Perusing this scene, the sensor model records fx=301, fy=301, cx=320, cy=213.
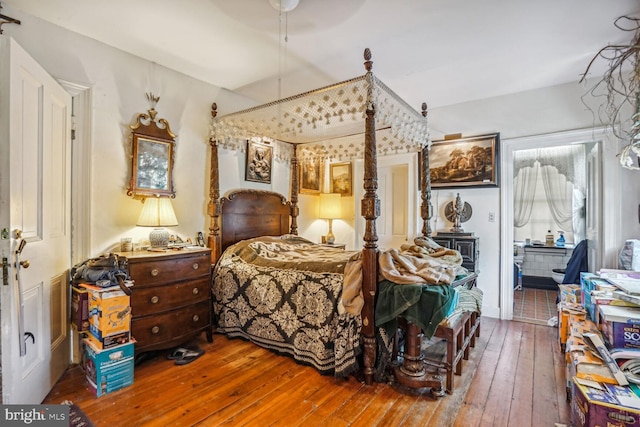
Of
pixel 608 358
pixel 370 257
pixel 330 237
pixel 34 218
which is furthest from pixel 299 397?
pixel 330 237

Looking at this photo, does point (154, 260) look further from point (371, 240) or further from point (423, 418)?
point (423, 418)

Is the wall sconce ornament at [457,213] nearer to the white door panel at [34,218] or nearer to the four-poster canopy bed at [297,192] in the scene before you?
the four-poster canopy bed at [297,192]

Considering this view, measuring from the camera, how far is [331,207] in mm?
4828

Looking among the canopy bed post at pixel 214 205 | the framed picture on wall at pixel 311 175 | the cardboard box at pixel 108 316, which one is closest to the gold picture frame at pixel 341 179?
the framed picture on wall at pixel 311 175

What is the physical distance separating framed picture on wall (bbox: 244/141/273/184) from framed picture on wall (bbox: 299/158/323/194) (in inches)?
23.0

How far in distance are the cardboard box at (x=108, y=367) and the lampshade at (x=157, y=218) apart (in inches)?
34.9

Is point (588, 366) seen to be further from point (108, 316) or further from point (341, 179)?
point (341, 179)

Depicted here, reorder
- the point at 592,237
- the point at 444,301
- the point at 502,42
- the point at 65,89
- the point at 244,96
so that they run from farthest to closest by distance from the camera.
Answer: the point at 244,96 < the point at 592,237 < the point at 502,42 < the point at 65,89 < the point at 444,301

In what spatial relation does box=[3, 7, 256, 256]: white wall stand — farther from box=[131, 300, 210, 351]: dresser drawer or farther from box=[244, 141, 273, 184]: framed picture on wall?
box=[131, 300, 210, 351]: dresser drawer

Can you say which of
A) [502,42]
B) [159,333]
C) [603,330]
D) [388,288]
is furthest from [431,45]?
[159,333]

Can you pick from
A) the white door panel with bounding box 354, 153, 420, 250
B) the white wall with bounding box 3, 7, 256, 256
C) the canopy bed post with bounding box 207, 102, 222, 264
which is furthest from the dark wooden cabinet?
the white wall with bounding box 3, 7, 256, 256

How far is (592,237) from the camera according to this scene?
3.51 meters

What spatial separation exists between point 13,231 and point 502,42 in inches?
141

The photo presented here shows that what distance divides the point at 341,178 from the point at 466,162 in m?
1.89
